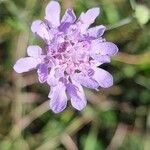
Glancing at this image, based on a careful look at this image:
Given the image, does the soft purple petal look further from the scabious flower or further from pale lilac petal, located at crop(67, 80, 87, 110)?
pale lilac petal, located at crop(67, 80, 87, 110)

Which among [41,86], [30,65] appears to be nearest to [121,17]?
[41,86]

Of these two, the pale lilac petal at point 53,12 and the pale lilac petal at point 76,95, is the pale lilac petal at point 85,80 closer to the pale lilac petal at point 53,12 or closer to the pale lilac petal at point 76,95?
the pale lilac petal at point 76,95

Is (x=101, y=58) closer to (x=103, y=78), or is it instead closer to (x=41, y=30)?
(x=103, y=78)

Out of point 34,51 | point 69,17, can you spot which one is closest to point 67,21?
point 69,17


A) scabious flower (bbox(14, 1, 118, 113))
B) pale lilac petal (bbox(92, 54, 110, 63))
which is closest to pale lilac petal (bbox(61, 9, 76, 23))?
scabious flower (bbox(14, 1, 118, 113))

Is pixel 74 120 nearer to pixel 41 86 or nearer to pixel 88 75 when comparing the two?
pixel 41 86

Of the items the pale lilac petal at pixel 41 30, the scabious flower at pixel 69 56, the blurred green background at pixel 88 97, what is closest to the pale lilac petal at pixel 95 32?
the scabious flower at pixel 69 56
